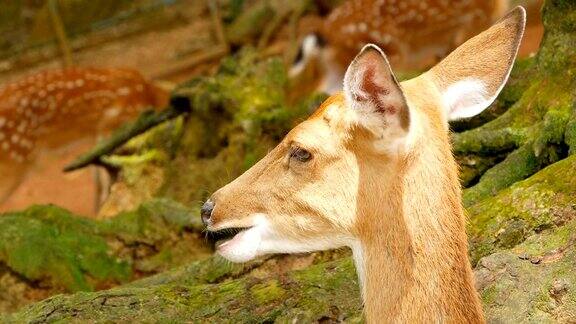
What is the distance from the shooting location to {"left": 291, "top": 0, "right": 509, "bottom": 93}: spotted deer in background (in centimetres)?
980

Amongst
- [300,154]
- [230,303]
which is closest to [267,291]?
[230,303]

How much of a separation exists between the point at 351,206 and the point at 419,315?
391mm

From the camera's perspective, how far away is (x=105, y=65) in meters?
15.2

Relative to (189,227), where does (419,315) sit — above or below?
above

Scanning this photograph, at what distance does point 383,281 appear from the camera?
289cm

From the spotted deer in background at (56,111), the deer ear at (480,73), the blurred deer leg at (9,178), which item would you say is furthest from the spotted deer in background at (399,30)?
the deer ear at (480,73)

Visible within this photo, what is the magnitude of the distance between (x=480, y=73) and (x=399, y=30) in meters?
6.97

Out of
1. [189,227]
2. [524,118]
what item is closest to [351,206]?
[524,118]

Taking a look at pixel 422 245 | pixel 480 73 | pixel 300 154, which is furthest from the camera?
pixel 480 73

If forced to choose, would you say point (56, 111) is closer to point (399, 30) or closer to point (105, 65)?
point (399, 30)

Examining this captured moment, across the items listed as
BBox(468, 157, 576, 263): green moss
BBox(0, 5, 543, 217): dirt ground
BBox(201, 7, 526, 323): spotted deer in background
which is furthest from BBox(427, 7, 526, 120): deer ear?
BBox(0, 5, 543, 217): dirt ground

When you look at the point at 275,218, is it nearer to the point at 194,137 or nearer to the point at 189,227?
the point at 189,227

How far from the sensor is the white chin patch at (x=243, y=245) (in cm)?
310

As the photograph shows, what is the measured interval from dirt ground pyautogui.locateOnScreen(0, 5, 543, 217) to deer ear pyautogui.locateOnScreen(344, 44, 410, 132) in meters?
6.75
